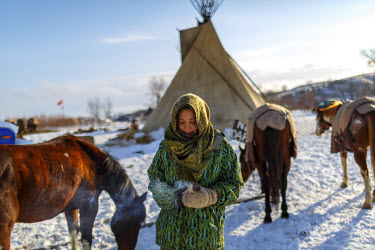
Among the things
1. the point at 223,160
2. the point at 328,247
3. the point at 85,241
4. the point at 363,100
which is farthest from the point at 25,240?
the point at 363,100

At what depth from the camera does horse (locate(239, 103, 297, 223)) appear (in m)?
3.66

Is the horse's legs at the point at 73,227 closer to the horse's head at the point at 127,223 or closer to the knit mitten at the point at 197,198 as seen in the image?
the horse's head at the point at 127,223

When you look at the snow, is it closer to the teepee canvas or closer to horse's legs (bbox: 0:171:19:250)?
horse's legs (bbox: 0:171:19:250)

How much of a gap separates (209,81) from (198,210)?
28.6ft

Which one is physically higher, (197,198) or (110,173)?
(197,198)

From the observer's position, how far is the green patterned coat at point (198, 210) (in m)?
1.63

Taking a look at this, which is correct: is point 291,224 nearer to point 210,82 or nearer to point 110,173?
point 110,173

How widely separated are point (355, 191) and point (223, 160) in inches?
162

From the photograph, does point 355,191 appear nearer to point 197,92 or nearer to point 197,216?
point 197,216

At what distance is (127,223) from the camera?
267 centimetres

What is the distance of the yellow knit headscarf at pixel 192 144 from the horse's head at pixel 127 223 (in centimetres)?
129

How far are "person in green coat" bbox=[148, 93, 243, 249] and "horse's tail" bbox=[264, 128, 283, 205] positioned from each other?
2106 mm

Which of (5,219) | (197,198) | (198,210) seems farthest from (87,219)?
(197,198)

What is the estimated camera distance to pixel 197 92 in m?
10.0
